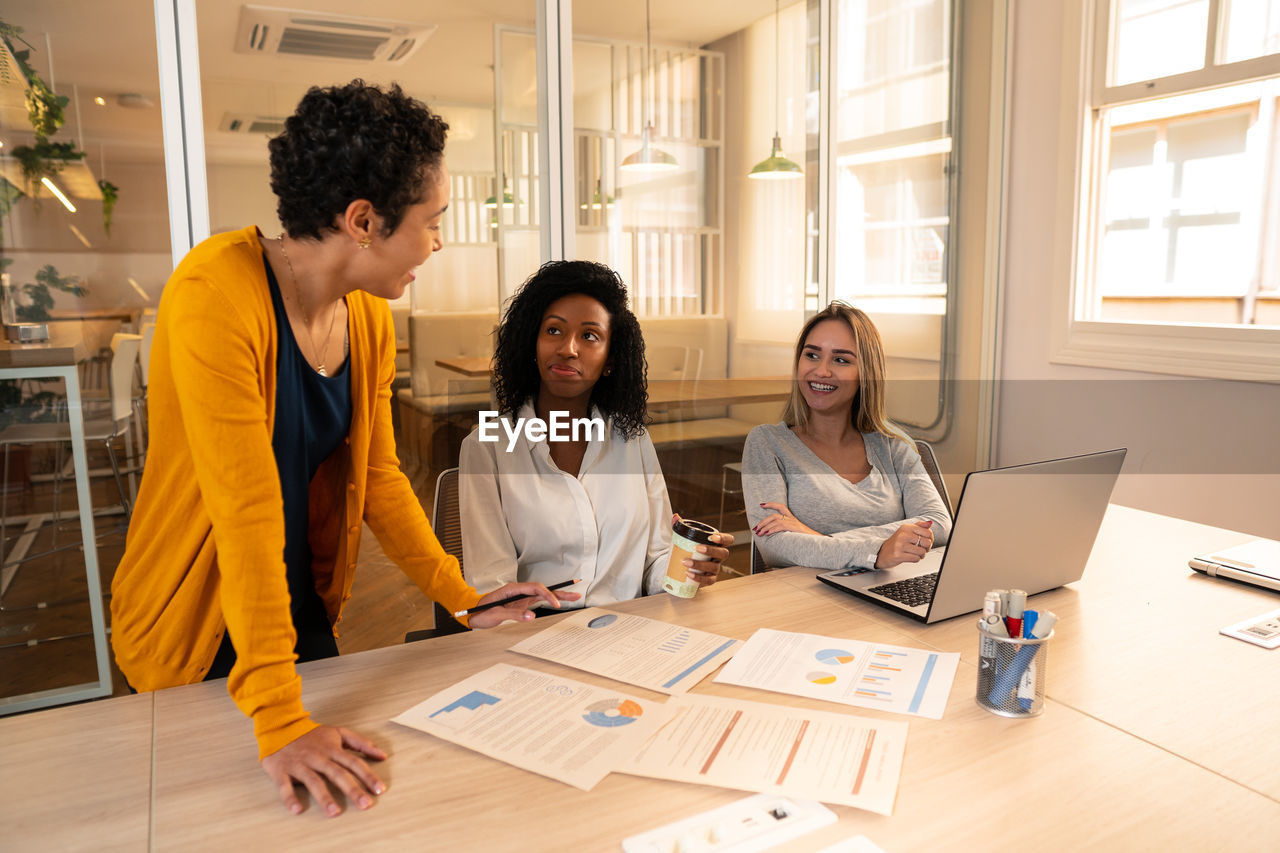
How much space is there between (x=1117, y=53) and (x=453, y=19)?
2.59m

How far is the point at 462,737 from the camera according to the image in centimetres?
100

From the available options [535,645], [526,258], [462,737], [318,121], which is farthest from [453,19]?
[462,737]

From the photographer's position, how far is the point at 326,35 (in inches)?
86.0

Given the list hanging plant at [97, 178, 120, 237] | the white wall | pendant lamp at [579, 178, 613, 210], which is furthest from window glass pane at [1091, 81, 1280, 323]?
hanging plant at [97, 178, 120, 237]

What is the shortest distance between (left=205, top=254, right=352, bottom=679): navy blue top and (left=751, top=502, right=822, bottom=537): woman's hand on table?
2.78 feet

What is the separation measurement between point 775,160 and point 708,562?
2032 mm

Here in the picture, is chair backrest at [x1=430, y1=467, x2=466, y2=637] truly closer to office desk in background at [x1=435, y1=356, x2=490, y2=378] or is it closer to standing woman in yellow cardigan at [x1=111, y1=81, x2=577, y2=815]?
standing woman in yellow cardigan at [x1=111, y1=81, x2=577, y2=815]

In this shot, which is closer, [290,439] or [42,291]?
[290,439]

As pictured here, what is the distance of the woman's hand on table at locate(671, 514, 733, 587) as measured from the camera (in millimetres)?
1389

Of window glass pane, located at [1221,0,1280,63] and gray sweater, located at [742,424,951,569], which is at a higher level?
window glass pane, located at [1221,0,1280,63]

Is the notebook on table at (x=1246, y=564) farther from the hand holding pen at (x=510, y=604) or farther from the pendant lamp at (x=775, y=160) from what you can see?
the pendant lamp at (x=775, y=160)

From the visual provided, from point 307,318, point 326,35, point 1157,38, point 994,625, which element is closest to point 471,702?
point 307,318

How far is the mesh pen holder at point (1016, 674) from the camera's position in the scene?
1.05 metres

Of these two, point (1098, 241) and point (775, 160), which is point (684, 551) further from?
point (1098, 241)
